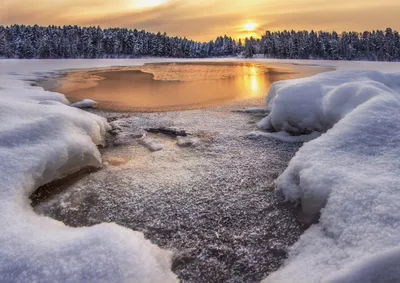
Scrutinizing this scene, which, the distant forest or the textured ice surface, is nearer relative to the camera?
the textured ice surface

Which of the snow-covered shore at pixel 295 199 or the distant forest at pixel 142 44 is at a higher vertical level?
the distant forest at pixel 142 44

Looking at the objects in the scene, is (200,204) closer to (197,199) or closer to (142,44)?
(197,199)

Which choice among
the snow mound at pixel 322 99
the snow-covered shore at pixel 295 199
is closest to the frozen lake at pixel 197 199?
the snow-covered shore at pixel 295 199

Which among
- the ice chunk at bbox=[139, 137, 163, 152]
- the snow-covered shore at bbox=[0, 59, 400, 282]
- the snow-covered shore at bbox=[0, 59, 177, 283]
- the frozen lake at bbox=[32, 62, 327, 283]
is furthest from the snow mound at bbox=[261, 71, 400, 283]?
the ice chunk at bbox=[139, 137, 163, 152]

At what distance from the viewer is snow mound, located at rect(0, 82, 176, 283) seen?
2.75 m

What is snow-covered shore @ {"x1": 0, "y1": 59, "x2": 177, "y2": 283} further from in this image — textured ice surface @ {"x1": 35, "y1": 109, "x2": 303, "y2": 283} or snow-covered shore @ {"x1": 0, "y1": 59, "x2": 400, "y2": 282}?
textured ice surface @ {"x1": 35, "y1": 109, "x2": 303, "y2": 283}

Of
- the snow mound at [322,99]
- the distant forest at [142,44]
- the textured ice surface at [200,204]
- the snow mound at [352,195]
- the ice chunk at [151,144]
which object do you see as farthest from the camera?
the distant forest at [142,44]

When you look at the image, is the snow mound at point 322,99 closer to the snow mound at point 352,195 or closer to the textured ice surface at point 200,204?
the snow mound at point 352,195

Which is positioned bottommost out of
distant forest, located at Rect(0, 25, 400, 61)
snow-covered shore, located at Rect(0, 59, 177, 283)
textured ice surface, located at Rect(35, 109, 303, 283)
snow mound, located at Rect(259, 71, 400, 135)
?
textured ice surface, located at Rect(35, 109, 303, 283)

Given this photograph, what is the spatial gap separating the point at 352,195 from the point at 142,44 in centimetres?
9125

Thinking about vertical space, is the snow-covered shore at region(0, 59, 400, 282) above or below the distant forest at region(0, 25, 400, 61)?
below

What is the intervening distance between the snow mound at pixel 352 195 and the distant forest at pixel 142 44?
82.1 meters

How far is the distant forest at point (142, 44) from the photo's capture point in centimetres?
7562

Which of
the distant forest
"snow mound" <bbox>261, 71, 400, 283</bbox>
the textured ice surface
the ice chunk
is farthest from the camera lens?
the distant forest
